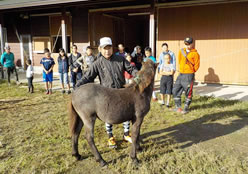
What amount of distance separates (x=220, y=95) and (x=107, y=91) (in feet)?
18.0

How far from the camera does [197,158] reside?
306cm

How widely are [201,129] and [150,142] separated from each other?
134 cm

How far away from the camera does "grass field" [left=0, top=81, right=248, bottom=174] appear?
288 cm

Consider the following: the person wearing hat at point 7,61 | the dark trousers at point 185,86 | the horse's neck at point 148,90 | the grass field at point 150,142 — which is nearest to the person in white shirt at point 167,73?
the dark trousers at point 185,86

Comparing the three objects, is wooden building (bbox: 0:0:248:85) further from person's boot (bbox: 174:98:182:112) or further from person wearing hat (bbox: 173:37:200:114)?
person's boot (bbox: 174:98:182:112)

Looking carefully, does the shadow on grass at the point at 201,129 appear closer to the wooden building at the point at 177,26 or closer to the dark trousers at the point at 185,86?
the dark trousers at the point at 185,86

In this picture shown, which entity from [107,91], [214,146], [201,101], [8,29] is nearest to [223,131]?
[214,146]

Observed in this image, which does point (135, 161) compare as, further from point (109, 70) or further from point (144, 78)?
point (109, 70)

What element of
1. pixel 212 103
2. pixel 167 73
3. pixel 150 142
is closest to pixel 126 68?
pixel 150 142

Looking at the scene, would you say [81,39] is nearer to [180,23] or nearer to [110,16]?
[110,16]

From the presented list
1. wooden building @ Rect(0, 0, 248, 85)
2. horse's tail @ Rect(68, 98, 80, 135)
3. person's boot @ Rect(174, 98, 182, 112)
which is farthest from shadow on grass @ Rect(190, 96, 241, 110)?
horse's tail @ Rect(68, 98, 80, 135)

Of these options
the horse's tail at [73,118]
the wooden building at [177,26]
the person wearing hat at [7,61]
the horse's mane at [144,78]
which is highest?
the wooden building at [177,26]

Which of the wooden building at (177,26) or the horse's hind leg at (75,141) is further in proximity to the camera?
the wooden building at (177,26)

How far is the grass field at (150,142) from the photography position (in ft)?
9.45
